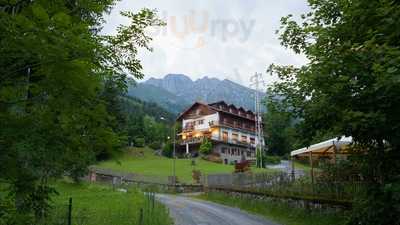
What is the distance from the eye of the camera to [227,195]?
30000 millimetres

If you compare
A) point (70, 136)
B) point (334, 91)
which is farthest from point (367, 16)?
point (70, 136)

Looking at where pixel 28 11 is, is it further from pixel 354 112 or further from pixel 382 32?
pixel 382 32

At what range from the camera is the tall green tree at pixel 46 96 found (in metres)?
3.69

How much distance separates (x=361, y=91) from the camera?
29.6 feet

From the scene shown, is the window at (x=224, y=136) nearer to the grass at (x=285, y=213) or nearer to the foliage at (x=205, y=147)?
the foliage at (x=205, y=147)

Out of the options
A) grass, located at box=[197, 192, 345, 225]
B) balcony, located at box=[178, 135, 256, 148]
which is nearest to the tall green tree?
grass, located at box=[197, 192, 345, 225]

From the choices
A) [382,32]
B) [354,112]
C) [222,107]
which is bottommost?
[354,112]

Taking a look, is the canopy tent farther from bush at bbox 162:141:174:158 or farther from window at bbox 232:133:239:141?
window at bbox 232:133:239:141

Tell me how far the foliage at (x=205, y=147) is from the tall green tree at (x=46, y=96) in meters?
71.2

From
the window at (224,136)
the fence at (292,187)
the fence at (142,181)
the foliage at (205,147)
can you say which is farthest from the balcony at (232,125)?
the fence at (292,187)

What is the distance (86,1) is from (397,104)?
6452mm

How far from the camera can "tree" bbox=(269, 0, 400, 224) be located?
8430 mm

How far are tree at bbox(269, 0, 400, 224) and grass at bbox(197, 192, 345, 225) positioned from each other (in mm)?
4748

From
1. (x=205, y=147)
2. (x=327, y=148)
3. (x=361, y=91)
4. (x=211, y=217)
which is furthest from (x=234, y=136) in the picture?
(x=361, y=91)
